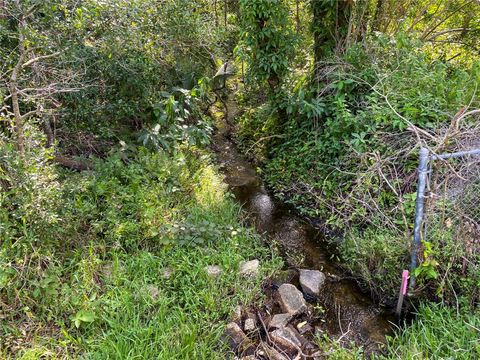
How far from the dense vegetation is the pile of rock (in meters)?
0.22

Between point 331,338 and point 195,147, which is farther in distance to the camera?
point 195,147

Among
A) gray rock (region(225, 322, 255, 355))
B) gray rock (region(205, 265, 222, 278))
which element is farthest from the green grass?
gray rock (region(205, 265, 222, 278))

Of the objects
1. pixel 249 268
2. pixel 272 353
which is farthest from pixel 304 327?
pixel 249 268

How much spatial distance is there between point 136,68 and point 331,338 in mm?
4741

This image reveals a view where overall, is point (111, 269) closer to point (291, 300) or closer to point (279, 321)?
point (279, 321)

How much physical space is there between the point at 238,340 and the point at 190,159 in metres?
3.56

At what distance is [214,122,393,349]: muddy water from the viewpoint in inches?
135

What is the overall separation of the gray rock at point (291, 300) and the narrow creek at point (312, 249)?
0.93ft

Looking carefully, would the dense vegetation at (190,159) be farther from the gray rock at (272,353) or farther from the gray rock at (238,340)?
the gray rock at (272,353)

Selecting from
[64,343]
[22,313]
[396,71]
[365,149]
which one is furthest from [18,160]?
[396,71]

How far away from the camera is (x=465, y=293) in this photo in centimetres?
312

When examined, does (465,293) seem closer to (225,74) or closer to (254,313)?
(254,313)

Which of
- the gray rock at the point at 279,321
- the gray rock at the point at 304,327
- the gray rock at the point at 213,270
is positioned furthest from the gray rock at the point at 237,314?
the gray rock at the point at 304,327

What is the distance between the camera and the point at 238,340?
10.4 ft
